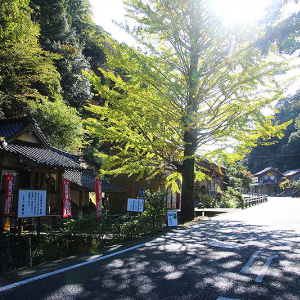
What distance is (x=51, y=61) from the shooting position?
18.3 meters

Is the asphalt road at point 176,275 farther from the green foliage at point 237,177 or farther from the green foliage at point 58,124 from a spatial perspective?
the green foliage at point 237,177

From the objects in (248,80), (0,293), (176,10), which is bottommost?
(0,293)

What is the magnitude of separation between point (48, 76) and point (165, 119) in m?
11.2

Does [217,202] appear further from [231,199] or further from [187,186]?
[187,186]

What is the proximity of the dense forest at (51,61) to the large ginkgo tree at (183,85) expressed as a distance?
1.14 meters

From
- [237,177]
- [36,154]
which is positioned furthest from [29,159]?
[237,177]

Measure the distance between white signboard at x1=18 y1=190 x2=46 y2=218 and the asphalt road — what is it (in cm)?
254

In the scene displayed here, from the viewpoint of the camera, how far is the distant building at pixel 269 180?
229 ft

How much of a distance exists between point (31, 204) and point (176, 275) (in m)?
5.07

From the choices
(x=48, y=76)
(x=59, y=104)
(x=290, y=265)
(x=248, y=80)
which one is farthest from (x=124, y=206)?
(x=290, y=265)

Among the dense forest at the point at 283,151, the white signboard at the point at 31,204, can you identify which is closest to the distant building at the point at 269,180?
the dense forest at the point at 283,151

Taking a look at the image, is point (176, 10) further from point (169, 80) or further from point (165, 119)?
point (165, 119)

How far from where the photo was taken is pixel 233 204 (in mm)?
25344

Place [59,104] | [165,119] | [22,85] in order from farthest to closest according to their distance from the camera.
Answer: [59,104] → [22,85] → [165,119]
